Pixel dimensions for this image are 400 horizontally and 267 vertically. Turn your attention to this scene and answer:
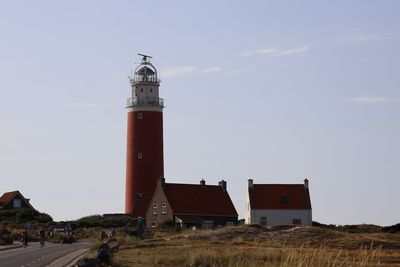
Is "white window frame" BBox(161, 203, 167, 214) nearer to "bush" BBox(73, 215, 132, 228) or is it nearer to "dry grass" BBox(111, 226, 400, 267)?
"bush" BBox(73, 215, 132, 228)

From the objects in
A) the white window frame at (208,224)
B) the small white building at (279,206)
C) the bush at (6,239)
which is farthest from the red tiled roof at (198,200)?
the bush at (6,239)

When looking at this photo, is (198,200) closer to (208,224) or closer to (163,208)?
(208,224)

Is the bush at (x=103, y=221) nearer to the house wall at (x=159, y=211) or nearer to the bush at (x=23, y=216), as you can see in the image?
the house wall at (x=159, y=211)

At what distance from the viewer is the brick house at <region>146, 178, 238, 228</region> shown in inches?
3487

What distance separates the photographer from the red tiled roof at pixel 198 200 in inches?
3524

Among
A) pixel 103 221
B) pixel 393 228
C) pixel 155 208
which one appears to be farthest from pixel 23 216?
pixel 393 228

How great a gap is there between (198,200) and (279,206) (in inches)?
312

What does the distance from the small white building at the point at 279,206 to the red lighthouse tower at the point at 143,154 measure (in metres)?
9.22

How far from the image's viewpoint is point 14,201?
351ft

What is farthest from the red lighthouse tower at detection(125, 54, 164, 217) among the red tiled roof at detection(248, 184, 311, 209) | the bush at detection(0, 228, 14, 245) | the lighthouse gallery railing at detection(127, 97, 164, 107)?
the bush at detection(0, 228, 14, 245)

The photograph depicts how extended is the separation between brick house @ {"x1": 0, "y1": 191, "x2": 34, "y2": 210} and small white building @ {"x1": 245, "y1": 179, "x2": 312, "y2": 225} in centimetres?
2993

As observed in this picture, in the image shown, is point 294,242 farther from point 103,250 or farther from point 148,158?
point 148,158

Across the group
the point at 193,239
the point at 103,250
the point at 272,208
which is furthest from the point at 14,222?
the point at 103,250

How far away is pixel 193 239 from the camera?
2167 inches
